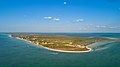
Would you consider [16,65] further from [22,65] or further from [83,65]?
[83,65]

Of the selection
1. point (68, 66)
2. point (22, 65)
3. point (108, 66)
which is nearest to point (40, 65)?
point (22, 65)

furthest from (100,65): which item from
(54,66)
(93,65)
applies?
(54,66)

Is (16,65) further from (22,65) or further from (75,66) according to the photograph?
(75,66)

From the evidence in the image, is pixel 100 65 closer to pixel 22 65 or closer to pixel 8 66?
pixel 22 65

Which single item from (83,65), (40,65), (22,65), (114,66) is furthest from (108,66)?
(22,65)

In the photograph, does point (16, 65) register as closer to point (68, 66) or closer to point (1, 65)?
point (1, 65)
